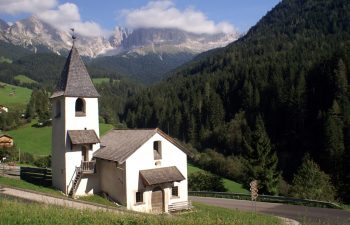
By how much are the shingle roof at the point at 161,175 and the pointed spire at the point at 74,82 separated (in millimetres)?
8607

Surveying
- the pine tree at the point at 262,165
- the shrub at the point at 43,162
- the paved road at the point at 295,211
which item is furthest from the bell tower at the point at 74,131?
the shrub at the point at 43,162

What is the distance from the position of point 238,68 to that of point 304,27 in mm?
55298

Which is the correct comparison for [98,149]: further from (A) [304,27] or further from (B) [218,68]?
(A) [304,27]

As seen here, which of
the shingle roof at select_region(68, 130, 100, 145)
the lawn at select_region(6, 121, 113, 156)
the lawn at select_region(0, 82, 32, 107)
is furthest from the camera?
the lawn at select_region(0, 82, 32, 107)

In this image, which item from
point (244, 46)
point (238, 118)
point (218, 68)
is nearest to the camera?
point (238, 118)

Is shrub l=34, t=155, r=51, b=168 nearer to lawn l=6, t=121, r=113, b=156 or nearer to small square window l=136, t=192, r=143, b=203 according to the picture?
lawn l=6, t=121, r=113, b=156

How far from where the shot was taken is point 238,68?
463ft

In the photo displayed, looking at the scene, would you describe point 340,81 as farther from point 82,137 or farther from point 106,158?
point 82,137

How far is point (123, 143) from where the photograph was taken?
33531mm

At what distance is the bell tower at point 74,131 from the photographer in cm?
3319

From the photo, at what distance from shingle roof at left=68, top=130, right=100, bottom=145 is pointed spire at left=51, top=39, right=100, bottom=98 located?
3128mm

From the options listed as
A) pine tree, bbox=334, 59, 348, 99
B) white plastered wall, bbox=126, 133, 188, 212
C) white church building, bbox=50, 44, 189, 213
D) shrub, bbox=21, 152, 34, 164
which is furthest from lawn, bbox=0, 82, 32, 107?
white plastered wall, bbox=126, 133, 188, 212

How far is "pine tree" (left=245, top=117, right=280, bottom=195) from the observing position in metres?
53.7

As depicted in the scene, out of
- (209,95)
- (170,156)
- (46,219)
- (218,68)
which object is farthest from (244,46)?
(46,219)
